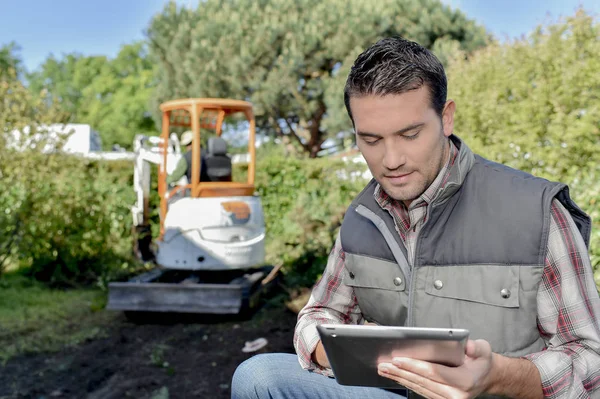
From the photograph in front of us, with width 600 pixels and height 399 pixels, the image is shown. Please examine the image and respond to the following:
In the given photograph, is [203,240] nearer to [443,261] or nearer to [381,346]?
[443,261]

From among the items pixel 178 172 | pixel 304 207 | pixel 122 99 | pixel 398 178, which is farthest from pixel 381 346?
pixel 122 99

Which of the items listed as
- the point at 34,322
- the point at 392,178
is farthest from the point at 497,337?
the point at 34,322

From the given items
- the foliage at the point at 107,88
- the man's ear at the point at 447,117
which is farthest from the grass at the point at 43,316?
the foliage at the point at 107,88

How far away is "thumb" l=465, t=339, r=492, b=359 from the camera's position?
4.30 ft

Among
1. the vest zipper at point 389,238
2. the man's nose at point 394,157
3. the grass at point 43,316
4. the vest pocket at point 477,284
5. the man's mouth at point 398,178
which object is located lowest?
the grass at point 43,316

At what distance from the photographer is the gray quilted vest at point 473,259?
158 centimetres

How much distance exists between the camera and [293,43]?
→ 17.1m

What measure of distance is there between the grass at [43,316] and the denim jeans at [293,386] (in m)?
3.87

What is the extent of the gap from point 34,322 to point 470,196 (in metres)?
5.44

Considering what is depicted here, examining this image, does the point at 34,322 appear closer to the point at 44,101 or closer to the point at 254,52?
the point at 44,101

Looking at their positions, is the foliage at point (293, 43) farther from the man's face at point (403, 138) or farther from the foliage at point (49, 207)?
the man's face at point (403, 138)

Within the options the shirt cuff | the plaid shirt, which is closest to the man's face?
the plaid shirt

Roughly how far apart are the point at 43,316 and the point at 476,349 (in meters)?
5.84

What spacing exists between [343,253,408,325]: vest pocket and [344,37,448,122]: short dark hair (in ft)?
1.52
